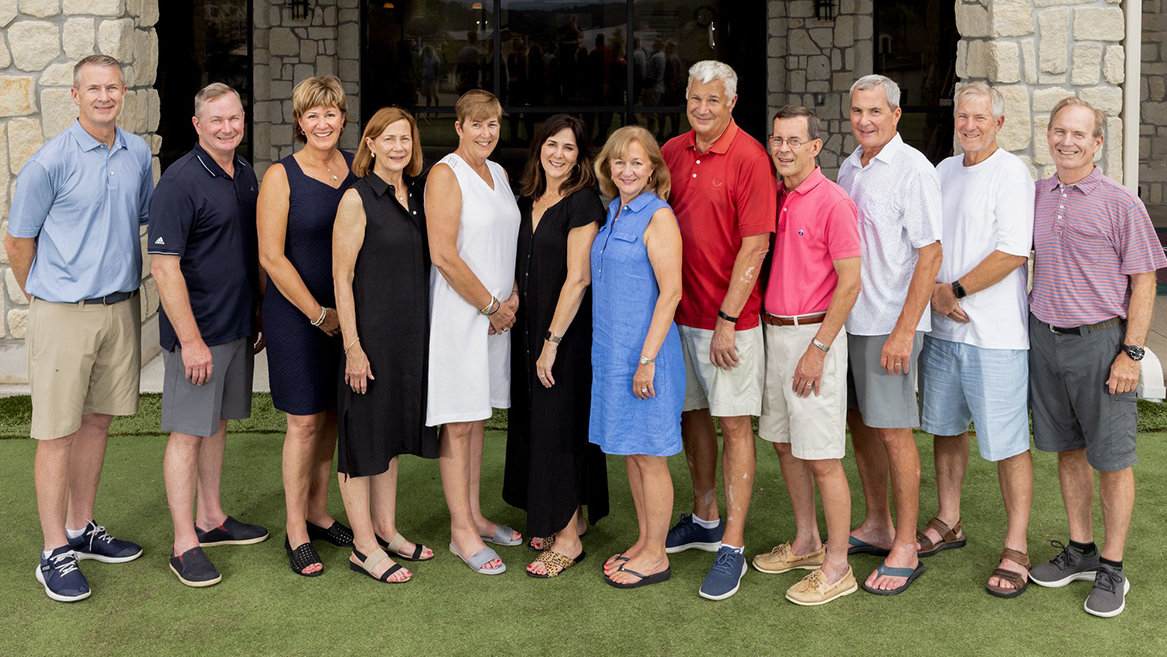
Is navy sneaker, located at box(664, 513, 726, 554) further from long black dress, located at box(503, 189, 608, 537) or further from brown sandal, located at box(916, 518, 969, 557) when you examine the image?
brown sandal, located at box(916, 518, 969, 557)

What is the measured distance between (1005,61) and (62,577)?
17.0ft

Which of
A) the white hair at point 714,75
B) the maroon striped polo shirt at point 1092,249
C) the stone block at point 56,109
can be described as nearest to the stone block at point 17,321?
the stone block at point 56,109

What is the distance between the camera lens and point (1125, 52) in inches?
231

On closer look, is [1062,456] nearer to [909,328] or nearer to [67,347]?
[909,328]

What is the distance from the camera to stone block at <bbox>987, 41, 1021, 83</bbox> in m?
5.80

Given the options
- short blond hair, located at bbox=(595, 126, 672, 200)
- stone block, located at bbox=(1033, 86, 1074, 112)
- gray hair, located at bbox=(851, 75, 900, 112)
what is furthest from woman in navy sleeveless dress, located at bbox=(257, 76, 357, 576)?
stone block, located at bbox=(1033, 86, 1074, 112)

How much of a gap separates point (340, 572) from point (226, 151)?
5.26 feet

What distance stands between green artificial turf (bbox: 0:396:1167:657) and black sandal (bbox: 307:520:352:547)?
6cm

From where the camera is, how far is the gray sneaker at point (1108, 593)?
356 cm

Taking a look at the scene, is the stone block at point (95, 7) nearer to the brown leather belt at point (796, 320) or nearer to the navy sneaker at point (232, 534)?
the navy sneaker at point (232, 534)

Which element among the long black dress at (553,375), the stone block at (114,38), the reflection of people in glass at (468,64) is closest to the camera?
the long black dress at (553,375)

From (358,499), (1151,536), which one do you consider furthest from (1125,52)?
(358,499)

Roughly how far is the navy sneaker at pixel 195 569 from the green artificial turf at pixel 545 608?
4 cm

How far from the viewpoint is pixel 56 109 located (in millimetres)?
6031
